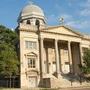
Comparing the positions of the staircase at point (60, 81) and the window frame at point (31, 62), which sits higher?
the window frame at point (31, 62)

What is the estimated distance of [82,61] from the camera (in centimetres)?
5503

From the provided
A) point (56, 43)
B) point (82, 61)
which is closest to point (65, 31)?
point (56, 43)

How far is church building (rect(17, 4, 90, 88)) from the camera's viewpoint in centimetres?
4763

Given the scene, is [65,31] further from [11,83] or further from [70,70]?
[11,83]

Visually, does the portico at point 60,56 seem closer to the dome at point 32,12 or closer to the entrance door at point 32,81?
the entrance door at point 32,81

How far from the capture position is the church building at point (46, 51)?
4763 centimetres

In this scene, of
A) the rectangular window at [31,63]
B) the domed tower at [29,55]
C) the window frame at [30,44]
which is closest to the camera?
the domed tower at [29,55]

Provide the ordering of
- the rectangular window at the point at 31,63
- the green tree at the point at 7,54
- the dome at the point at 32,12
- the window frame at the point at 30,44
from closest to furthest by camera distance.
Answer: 1. the green tree at the point at 7,54
2. the rectangular window at the point at 31,63
3. the window frame at the point at 30,44
4. the dome at the point at 32,12

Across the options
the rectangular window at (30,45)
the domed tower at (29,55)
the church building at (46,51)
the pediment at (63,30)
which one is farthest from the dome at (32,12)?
the rectangular window at (30,45)

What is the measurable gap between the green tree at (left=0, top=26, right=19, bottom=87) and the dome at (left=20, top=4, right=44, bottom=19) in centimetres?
1197

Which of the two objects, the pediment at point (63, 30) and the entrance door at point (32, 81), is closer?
the entrance door at point (32, 81)

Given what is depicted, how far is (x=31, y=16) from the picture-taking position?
58219 mm

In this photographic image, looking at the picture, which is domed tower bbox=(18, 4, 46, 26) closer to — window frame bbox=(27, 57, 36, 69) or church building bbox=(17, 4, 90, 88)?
church building bbox=(17, 4, 90, 88)

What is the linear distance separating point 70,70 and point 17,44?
13.9 m
